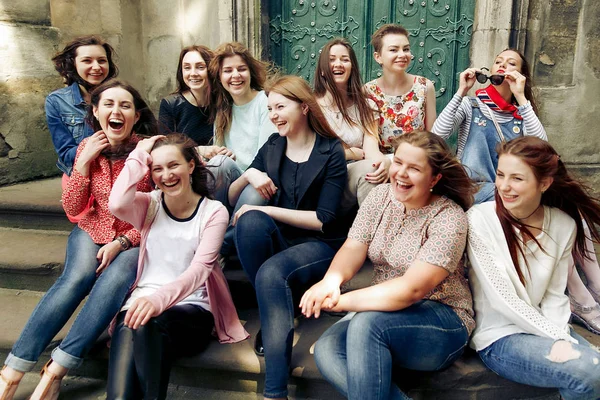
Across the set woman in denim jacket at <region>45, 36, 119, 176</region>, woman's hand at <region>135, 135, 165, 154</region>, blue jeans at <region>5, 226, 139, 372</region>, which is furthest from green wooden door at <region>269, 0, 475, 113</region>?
blue jeans at <region>5, 226, 139, 372</region>

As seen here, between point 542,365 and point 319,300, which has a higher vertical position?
point 319,300

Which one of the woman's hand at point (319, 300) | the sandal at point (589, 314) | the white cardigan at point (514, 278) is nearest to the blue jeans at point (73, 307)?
the woman's hand at point (319, 300)

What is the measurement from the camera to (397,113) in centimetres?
316

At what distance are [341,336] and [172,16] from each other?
3.70 metres

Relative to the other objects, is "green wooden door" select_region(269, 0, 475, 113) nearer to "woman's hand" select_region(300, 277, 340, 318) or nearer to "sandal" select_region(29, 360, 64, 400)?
"woman's hand" select_region(300, 277, 340, 318)

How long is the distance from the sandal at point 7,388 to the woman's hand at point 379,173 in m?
1.77

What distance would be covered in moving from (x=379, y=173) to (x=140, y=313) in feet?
4.08

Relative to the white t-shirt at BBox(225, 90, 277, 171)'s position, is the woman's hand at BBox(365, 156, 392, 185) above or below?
below

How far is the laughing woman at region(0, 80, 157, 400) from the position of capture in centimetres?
229

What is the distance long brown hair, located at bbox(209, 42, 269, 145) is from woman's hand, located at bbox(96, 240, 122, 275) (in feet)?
3.12

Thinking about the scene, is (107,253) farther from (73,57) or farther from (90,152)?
(73,57)


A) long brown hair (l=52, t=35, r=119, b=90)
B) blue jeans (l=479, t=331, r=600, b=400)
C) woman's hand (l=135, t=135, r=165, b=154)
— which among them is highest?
long brown hair (l=52, t=35, r=119, b=90)

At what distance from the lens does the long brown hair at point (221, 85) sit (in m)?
3.10

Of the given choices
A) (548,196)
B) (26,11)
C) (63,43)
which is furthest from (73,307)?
(63,43)
